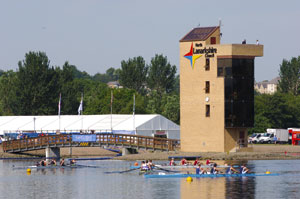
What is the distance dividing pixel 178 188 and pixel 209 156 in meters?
27.1

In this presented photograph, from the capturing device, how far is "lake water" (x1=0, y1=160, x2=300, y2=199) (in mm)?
59438

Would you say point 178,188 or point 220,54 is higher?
point 220,54

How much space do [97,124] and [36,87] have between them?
4191cm

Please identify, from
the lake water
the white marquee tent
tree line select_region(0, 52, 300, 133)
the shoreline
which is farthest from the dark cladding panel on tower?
tree line select_region(0, 52, 300, 133)

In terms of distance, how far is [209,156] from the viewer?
90062mm

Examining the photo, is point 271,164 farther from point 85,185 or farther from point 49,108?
point 49,108

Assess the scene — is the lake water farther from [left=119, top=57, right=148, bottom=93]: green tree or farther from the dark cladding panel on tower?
[left=119, top=57, right=148, bottom=93]: green tree

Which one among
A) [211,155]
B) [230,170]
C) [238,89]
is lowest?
[230,170]

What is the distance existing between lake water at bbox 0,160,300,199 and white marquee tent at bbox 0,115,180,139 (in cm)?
3449

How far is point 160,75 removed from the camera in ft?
589

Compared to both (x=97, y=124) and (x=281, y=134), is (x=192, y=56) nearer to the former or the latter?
(x=97, y=124)

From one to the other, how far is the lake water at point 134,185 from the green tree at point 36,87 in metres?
77.6

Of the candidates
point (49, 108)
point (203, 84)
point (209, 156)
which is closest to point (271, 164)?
point (209, 156)

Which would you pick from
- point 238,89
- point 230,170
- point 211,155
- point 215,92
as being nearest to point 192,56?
point 215,92
